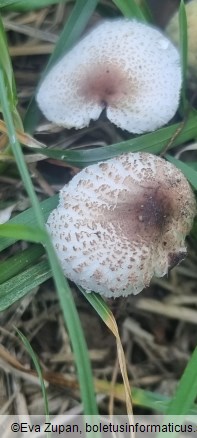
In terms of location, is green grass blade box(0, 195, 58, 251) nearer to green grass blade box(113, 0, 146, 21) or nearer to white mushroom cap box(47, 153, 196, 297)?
white mushroom cap box(47, 153, 196, 297)

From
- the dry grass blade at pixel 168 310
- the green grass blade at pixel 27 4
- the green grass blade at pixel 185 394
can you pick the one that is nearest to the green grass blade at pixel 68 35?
the green grass blade at pixel 27 4

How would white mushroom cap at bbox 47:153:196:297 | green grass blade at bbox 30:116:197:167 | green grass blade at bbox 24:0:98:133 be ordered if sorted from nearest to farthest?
white mushroom cap at bbox 47:153:196:297
green grass blade at bbox 30:116:197:167
green grass blade at bbox 24:0:98:133

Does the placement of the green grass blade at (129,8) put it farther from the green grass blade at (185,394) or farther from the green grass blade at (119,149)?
the green grass blade at (185,394)

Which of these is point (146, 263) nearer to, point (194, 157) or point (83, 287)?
point (83, 287)

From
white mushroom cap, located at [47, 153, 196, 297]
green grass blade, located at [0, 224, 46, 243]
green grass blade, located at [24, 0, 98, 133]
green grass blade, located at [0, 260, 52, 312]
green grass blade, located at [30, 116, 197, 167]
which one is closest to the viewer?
green grass blade, located at [0, 224, 46, 243]

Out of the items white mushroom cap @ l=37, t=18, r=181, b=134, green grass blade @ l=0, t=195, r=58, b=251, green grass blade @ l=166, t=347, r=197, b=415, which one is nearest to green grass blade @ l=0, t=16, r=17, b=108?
white mushroom cap @ l=37, t=18, r=181, b=134

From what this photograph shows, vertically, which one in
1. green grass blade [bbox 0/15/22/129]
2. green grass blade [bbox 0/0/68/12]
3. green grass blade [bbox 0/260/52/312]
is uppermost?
green grass blade [bbox 0/0/68/12]

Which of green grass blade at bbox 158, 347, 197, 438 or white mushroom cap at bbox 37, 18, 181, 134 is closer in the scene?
green grass blade at bbox 158, 347, 197, 438

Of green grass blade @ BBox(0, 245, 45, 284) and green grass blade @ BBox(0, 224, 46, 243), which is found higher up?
green grass blade @ BBox(0, 224, 46, 243)
